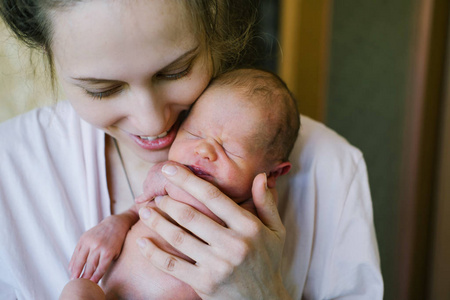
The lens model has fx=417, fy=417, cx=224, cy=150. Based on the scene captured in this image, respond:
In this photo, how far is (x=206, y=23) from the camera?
3.32 feet

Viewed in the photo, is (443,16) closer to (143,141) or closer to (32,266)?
(143,141)

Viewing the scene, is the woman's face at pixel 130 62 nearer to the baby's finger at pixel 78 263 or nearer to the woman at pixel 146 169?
the woman at pixel 146 169

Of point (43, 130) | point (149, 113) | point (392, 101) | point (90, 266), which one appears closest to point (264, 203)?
point (149, 113)

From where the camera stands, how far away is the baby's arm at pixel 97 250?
1.05 meters

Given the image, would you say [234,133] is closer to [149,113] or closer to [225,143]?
[225,143]

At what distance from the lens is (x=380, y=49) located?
2.27 m


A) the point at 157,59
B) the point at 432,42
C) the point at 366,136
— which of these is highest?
the point at 157,59

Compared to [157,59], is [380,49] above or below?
below

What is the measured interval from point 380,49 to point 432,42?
10.5 inches

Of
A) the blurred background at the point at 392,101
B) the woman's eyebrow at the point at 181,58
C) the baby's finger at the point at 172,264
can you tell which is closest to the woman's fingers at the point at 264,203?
the baby's finger at the point at 172,264

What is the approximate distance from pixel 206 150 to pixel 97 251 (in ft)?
1.24

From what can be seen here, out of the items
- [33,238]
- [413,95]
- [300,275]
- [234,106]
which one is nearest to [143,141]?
[234,106]

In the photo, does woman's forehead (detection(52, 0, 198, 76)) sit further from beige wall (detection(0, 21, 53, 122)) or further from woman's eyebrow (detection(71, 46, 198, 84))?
beige wall (detection(0, 21, 53, 122))

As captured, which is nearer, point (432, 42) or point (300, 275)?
point (300, 275)
